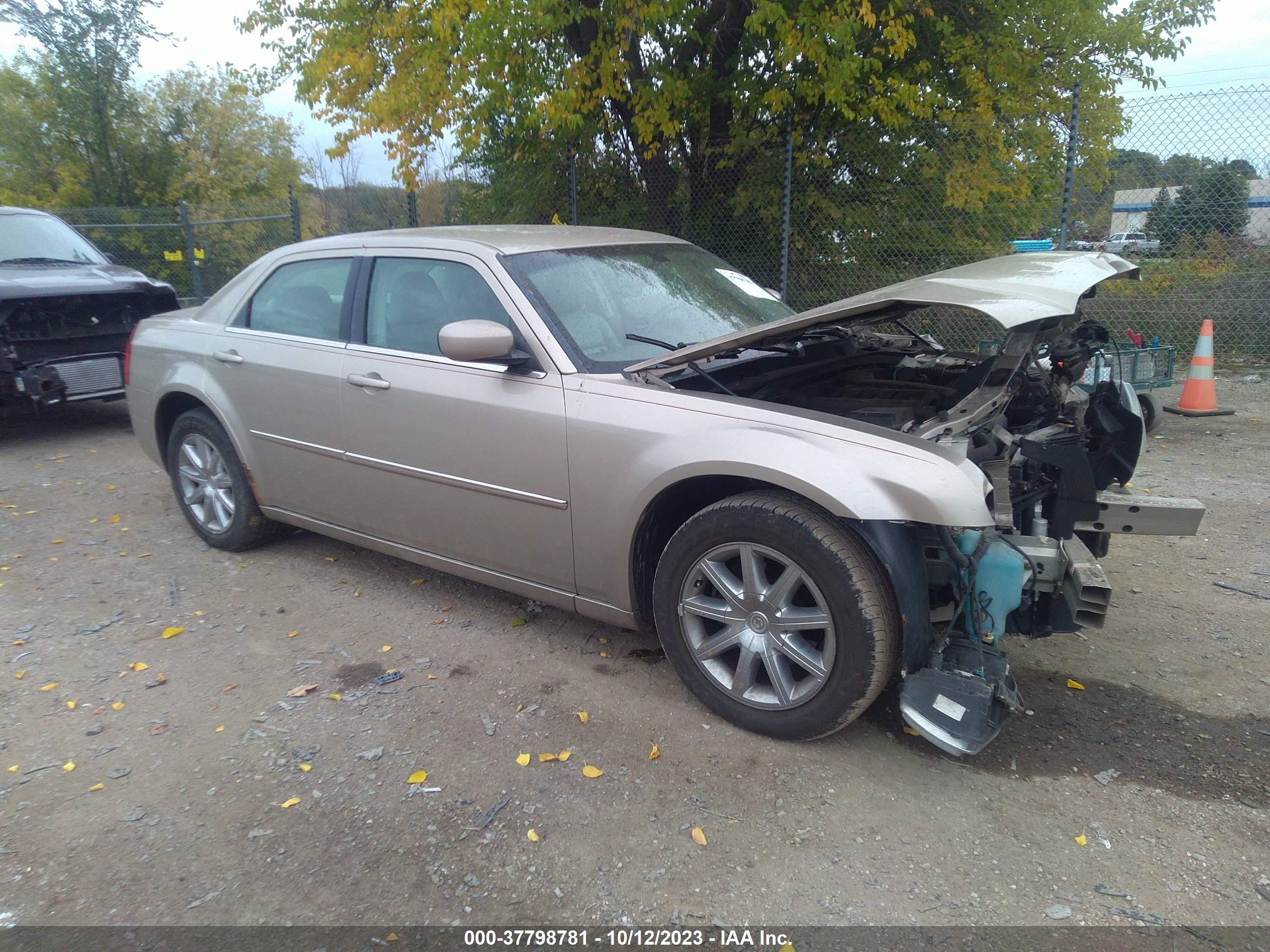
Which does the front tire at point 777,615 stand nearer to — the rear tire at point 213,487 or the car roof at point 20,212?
the rear tire at point 213,487

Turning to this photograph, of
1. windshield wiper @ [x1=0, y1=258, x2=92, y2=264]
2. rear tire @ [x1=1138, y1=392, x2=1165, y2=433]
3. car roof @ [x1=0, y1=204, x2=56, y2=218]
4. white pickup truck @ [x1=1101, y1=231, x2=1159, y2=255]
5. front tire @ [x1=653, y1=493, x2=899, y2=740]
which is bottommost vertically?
front tire @ [x1=653, y1=493, x2=899, y2=740]

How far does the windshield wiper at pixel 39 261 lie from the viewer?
25.1ft

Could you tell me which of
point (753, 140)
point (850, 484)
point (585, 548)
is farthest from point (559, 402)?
point (753, 140)

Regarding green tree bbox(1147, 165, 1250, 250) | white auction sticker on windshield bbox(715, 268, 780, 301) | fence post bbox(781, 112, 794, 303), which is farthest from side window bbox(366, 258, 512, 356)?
green tree bbox(1147, 165, 1250, 250)

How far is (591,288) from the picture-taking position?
374 centimetres

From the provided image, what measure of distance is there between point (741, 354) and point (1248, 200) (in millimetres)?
6597

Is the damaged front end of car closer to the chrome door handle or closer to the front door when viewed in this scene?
the front door

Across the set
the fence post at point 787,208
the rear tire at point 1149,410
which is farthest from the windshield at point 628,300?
the fence post at point 787,208

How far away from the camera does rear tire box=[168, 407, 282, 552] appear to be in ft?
15.5

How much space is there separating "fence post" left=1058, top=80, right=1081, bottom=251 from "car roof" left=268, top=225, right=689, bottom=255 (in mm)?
4683

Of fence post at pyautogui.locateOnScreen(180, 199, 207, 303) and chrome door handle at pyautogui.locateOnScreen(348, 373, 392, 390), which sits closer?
chrome door handle at pyautogui.locateOnScreen(348, 373, 392, 390)

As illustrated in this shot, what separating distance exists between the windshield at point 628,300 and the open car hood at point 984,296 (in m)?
0.21

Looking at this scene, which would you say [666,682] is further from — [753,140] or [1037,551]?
[753,140]

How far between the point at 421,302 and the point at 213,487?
1.91 m
